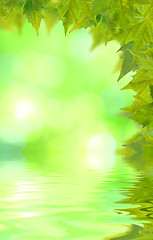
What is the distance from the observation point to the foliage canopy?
2699 millimetres

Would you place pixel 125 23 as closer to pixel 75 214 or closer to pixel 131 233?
pixel 131 233

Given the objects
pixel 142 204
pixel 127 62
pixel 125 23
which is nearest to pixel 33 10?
pixel 125 23

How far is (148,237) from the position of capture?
101 inches

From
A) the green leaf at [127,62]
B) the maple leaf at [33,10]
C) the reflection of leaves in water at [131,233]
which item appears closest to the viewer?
the reflection of leaves in water at [131,233]

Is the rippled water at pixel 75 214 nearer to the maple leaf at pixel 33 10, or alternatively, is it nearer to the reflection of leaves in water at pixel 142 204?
the reflection of leaves in water at pixel 142 204

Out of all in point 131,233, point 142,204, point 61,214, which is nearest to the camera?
point 131,233

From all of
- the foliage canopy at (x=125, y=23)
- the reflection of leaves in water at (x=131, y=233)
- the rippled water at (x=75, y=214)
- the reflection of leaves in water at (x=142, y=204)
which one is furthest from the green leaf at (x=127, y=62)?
the reflection of leaves in water at (x=131, y=233)

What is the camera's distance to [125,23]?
115 inches

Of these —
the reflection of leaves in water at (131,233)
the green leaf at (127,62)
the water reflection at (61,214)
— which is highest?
the green leaf at (127,62)

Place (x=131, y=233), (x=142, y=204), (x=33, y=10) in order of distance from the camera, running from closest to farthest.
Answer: (x=131, y=233)
(x=33, y=10)
(x=142, y=204)

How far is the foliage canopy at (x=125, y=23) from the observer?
2699 mm

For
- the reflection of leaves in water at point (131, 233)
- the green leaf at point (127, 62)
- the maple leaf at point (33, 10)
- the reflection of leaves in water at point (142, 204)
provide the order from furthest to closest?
the green leaf at point (127, 62) < the maple leaf at point (33, 10) < the reflection of leaves in water at point (142, 204) < the reflection of leaves in water at point (131, 233)

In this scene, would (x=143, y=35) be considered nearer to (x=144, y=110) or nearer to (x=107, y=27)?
(x=107, y=27)

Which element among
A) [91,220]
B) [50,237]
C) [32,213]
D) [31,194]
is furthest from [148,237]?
[31,194]
